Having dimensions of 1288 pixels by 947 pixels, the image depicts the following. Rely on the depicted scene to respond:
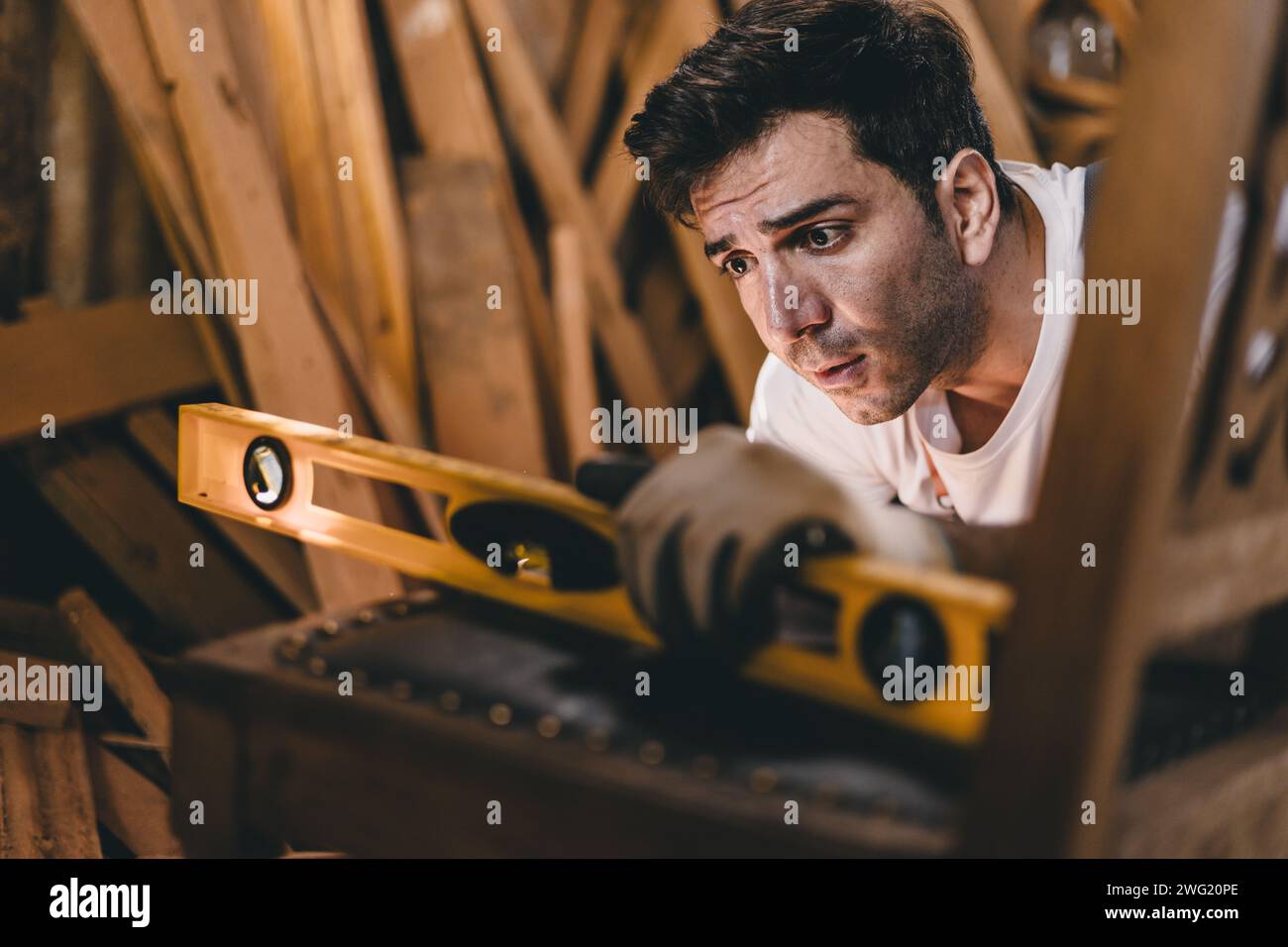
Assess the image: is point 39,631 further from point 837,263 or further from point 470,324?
point 837,263

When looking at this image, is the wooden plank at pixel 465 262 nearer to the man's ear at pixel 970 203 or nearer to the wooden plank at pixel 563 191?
the wooden plank at pixel 563 191

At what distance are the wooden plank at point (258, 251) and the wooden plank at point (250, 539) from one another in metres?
0.11

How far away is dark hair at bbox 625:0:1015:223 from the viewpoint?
1440 mm

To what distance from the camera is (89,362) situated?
2053mm

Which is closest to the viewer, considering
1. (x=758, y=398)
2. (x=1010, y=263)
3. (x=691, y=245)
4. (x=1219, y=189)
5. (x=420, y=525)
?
(x=1219, y=189)

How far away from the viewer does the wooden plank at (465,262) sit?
2627 millimetres

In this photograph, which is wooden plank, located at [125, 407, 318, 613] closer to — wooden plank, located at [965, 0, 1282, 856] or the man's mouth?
the man's mouth

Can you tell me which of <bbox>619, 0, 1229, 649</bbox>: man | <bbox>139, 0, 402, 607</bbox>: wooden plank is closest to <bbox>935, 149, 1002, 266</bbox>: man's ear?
<bbox>619, 0, 1229, 649</bbox>: man

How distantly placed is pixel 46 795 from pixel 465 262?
4.88 feet

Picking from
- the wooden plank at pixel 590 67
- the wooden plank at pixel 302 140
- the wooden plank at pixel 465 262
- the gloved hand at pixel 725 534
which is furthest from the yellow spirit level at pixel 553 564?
the wooden plank at pixel 590 67

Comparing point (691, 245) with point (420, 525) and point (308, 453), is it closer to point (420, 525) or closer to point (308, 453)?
point (420, 525)
